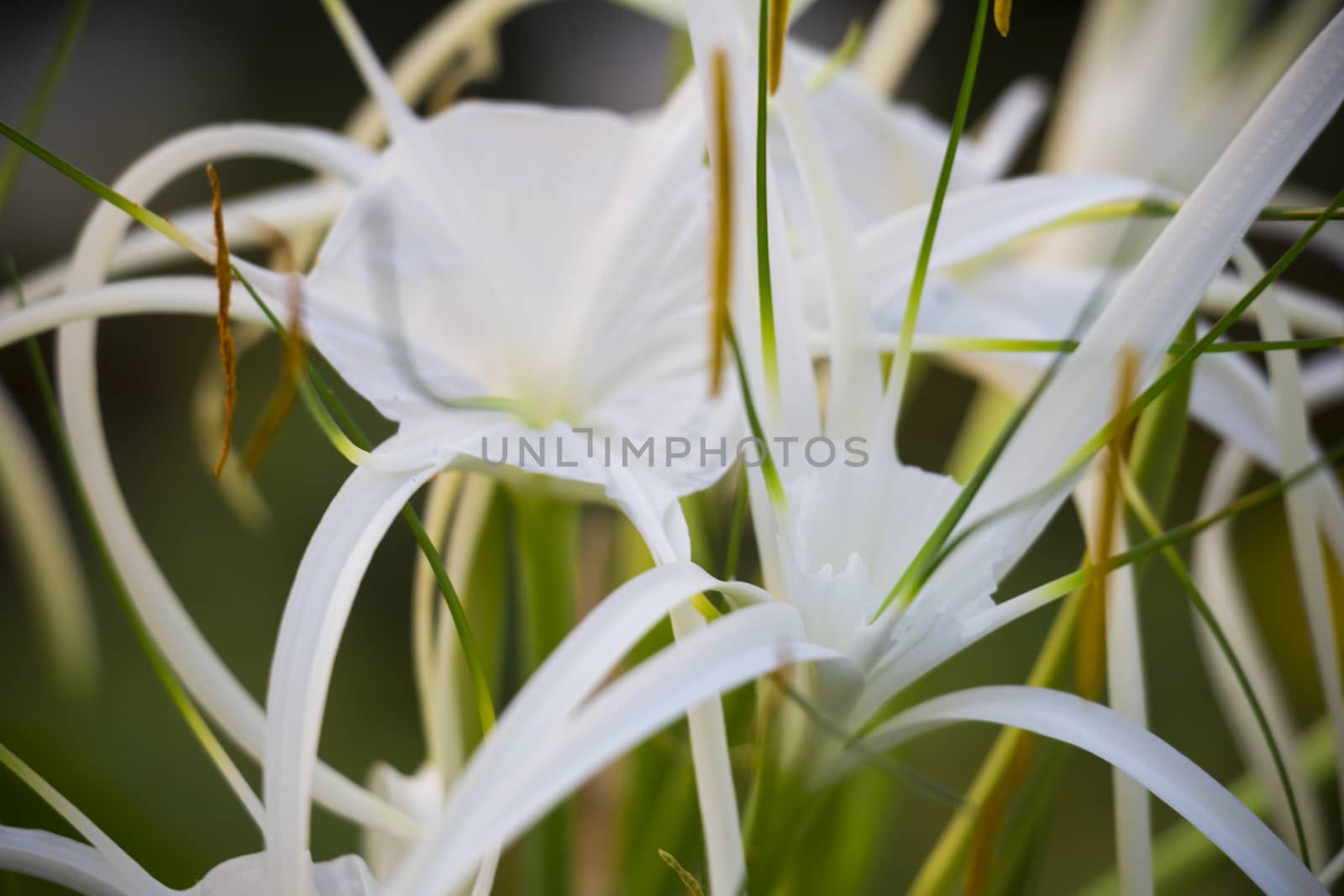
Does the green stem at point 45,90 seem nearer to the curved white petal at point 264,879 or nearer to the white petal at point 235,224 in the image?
the white petal at point 235,224

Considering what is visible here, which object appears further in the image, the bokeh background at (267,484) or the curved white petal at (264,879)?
the bokeh background at (267,484)

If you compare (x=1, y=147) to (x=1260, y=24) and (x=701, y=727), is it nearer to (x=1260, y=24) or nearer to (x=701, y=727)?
(x=701, y=727)

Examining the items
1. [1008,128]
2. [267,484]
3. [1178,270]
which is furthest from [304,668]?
[267,484]

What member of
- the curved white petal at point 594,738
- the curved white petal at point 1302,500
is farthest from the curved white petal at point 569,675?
the curved white petal at point 1302,500

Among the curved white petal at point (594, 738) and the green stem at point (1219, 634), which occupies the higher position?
the green stem at point (1219, 634)

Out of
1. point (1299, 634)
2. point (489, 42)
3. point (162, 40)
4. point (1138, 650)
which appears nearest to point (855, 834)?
point (1138, 650)

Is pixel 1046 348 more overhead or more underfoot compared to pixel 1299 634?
more underfoot
